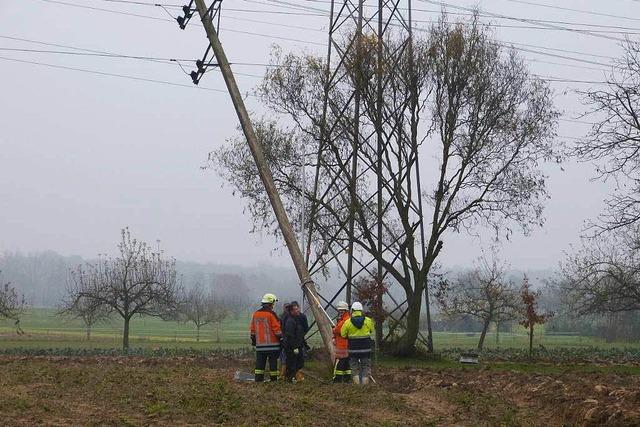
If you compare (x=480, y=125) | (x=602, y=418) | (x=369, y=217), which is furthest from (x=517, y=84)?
(x=602, y=418)

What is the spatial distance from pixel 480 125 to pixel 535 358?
9.12 metres

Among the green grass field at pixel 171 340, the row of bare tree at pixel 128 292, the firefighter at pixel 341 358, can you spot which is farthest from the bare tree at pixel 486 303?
the firefighter at pixel 341 358

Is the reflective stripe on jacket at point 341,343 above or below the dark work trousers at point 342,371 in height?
above

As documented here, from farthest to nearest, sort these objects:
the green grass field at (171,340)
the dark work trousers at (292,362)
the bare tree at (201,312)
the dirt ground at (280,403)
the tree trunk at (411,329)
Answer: the bare tree at (201,312), the green grass field at (171,340), the tree trunk at (411,329), the dark work trousers at (292,362), the dirt ground at (280,403)

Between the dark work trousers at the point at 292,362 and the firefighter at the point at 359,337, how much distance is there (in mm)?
1202

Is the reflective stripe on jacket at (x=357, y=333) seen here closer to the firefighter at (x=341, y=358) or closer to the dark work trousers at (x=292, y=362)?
the firefighter at (x=341, y=358)

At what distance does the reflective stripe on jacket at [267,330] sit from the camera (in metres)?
19.3

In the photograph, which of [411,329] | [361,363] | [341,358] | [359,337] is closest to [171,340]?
[411,329]

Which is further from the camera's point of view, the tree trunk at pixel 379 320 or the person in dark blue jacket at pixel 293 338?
the tree trunk at pixel 379 320

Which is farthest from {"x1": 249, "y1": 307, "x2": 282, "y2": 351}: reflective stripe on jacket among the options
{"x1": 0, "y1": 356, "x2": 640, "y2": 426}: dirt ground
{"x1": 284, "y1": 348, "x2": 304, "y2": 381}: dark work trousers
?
{"x1": 0, "y1": 356, "x2": 640, "y2": 426}: dirt ground

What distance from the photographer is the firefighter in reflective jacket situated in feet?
63.3

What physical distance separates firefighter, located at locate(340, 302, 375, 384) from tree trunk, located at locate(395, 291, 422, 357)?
464 inches

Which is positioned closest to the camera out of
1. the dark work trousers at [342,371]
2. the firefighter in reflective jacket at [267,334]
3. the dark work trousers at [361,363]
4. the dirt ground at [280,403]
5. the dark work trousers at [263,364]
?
the dirt ground at [280,403]

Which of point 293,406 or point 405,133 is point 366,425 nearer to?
point 293,406
